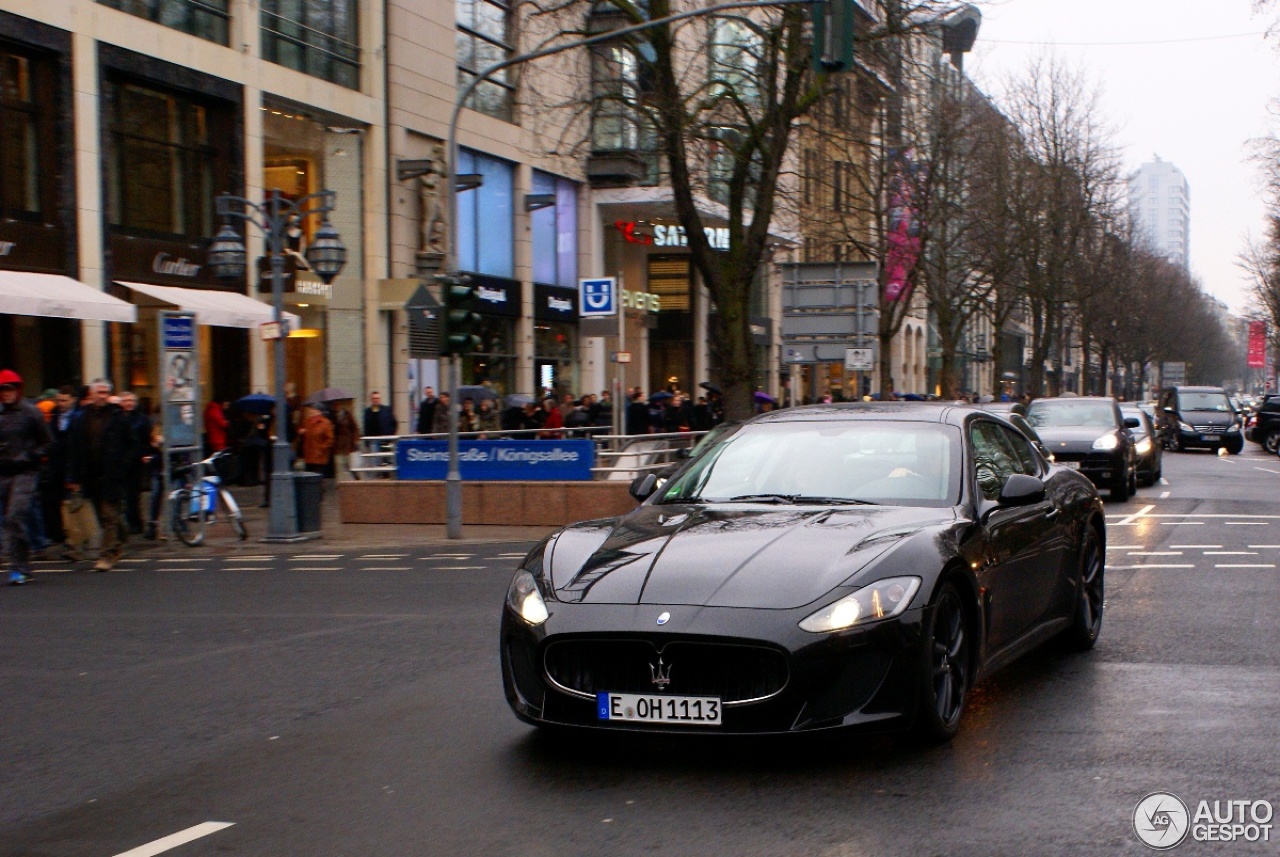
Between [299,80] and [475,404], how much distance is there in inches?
293

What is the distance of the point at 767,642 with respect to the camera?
541 cm

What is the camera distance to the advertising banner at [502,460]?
1948cm

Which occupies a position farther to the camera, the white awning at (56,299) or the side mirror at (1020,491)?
the white awning at (56,299)

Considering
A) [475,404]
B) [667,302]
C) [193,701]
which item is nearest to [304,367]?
[475,404]

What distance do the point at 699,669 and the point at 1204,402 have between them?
46.0 m

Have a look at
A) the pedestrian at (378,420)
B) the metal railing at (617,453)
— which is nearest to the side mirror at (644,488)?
the metal railing at (617,453)

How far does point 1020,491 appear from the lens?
6.82 metres

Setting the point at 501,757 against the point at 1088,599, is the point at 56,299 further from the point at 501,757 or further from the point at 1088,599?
the point at 501,757

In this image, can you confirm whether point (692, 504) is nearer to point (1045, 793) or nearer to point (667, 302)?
point (1045, 793)

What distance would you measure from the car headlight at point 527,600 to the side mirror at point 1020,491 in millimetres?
2271

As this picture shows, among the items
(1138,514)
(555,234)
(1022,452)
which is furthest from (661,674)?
(555,234)

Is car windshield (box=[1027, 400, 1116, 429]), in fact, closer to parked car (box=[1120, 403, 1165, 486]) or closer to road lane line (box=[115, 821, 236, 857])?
parked car (box=[1120, 403, 1165, 486])

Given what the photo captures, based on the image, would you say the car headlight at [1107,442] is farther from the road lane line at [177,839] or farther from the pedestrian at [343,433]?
the road lane line at [177,839]

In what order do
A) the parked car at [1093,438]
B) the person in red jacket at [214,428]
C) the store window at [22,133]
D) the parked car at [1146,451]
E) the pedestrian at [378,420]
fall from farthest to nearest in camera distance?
the parked car at [1146,451] → the pedestrian at [378,420] → the person in red jacket at [214,428] → the parked car at [1093,438] → the store window at [22,133]
